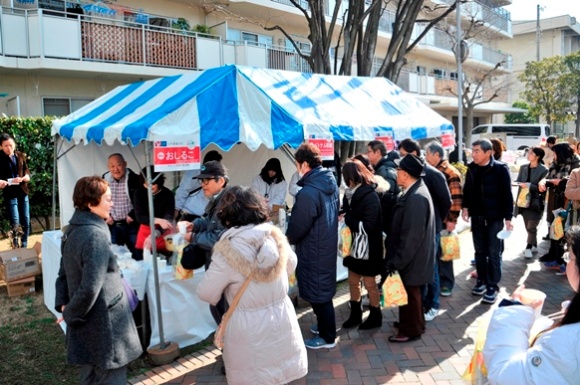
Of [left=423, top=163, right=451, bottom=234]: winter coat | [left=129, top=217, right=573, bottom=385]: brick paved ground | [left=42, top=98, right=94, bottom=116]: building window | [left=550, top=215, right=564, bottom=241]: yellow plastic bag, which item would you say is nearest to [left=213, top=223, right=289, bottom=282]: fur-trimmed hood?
[left=129, top=217, right=573, bottom=385]: brick paved ground

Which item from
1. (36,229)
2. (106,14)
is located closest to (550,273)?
(36,229)

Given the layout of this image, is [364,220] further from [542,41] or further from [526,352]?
[542,41]

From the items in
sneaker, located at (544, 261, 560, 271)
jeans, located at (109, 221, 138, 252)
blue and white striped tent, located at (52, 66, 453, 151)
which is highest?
blue and white striped tent, located at (52, 66, 453, 151)

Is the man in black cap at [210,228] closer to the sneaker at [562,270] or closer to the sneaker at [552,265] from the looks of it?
the sneaker at [562,270]

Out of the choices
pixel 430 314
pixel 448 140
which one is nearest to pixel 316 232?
pixel 430 314

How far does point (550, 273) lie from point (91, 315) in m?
6.10

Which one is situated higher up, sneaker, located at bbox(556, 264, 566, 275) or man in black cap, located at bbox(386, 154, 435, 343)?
man in black cap, located at bbox(386, 154, 435, 343)

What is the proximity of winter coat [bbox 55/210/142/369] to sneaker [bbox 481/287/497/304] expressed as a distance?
410 cm

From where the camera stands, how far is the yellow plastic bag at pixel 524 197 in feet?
23.2

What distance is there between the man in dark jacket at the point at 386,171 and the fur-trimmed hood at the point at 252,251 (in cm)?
227

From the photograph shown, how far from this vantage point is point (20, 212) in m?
7.72

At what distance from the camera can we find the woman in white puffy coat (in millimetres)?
1555

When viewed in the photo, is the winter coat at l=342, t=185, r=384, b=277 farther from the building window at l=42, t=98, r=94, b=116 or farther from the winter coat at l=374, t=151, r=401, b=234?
the building window at l=42, t=98, r=94, b=116

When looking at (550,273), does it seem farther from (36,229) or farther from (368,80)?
(36,229)
